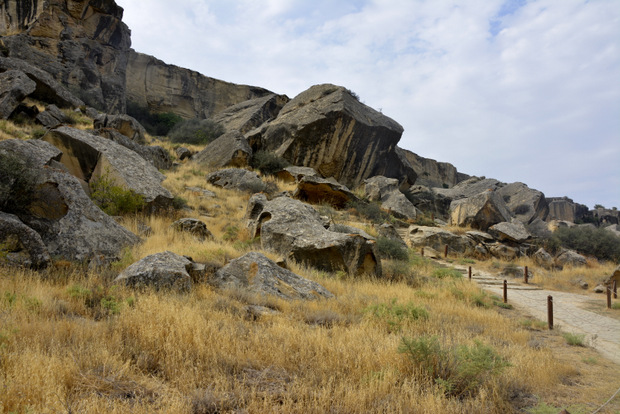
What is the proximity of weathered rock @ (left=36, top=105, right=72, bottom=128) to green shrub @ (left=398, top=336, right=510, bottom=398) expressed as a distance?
19905 millimetres

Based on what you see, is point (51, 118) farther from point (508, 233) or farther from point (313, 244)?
point (508, 233)

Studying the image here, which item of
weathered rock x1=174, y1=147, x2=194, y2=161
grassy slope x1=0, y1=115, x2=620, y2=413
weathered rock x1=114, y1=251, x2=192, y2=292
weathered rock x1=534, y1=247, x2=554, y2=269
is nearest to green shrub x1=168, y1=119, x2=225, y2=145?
weathered rock x1=174, y1=147, x2=194, y2=161

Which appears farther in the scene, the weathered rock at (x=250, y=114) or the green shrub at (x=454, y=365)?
the weathered rock at (x=250, y=114)

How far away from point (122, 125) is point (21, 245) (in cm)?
1857

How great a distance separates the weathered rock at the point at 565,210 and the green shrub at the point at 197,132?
156ft

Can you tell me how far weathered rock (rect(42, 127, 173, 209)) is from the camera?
10602mm

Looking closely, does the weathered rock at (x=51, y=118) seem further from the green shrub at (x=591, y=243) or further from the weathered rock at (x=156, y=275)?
the green shrub at (x=591, y=243)

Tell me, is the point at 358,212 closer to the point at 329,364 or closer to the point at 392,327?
the point at 392,327

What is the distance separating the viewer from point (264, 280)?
21.1ft

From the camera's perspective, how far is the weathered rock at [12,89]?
1650cm

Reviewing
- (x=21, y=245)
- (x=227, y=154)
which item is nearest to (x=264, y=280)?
(x=21, y=245)

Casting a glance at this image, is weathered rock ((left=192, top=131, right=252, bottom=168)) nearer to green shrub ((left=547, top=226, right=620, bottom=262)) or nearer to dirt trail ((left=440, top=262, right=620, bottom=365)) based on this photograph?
dirt trail ((left=440, top=262, right=620, bottom=365))

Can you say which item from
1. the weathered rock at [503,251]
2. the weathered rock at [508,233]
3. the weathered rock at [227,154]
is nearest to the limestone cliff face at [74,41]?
the weathered rock at [227,154]

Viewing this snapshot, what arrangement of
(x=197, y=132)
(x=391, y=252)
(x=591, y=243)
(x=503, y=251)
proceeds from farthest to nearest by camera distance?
(x=197, y=132), (x=591, y=243), (x=503, y=251), (x=391, y=252)
